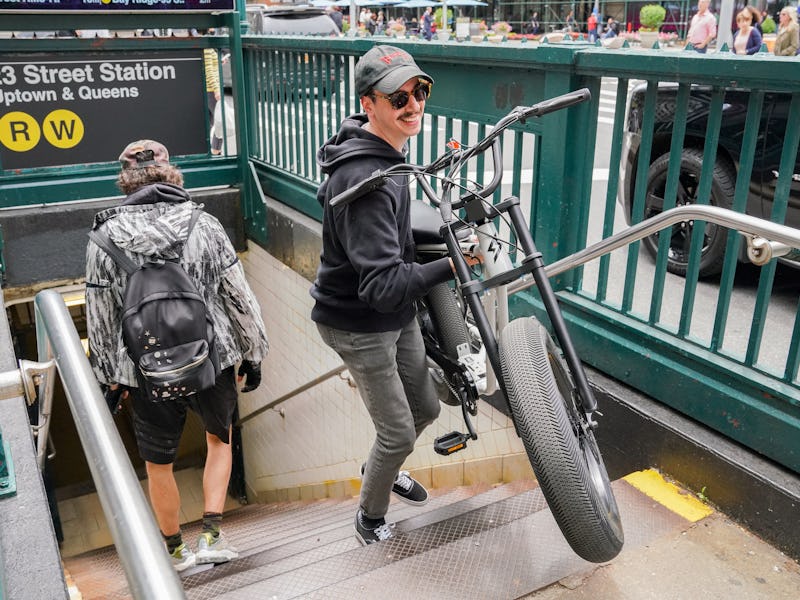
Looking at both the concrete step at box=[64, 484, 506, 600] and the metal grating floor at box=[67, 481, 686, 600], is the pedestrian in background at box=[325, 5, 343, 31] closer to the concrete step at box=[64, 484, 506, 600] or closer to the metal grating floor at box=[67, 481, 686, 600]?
the concrete step at box=[64, 484, 506, 600]

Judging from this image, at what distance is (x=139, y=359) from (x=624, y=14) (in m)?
31.4

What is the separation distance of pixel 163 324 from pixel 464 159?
1.60m

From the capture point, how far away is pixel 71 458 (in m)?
11.4

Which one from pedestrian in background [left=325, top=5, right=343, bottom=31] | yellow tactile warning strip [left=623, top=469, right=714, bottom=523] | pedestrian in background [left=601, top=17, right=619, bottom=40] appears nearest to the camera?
yellow tactile warning strip [left=623, top=469, right=714, bottom=523]

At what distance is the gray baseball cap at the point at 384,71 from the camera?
2.58 m

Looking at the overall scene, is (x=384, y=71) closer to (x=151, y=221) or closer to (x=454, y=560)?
(x=151, y=221)

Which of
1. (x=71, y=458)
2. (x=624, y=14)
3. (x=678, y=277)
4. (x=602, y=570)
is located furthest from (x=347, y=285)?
(x=624, y=14)

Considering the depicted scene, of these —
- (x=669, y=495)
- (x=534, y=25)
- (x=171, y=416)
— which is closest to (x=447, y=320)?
(x=669, y=495)

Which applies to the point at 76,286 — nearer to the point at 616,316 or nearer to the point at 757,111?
the point at 616,316

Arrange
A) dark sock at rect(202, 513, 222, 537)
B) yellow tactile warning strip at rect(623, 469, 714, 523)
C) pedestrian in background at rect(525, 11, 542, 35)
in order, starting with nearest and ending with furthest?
yellow tactile warning strip at rect(623, 469, 714, 523), dark sock at rect(202, 513, 222, 537), pedestrian in background at rect(525, 11, 542, 35)

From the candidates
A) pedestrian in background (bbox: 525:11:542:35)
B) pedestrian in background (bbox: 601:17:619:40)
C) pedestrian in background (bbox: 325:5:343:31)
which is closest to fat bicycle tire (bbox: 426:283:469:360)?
pedestrian in background (bbox: 325:5:343:31)

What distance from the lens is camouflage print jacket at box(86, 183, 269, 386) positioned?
11.4 ft

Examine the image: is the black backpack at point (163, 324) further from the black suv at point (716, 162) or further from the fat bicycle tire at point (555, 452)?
the black suv at point (716, 162)

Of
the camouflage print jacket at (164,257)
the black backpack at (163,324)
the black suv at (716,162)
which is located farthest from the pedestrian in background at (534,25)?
the black backpack at (163,324)
